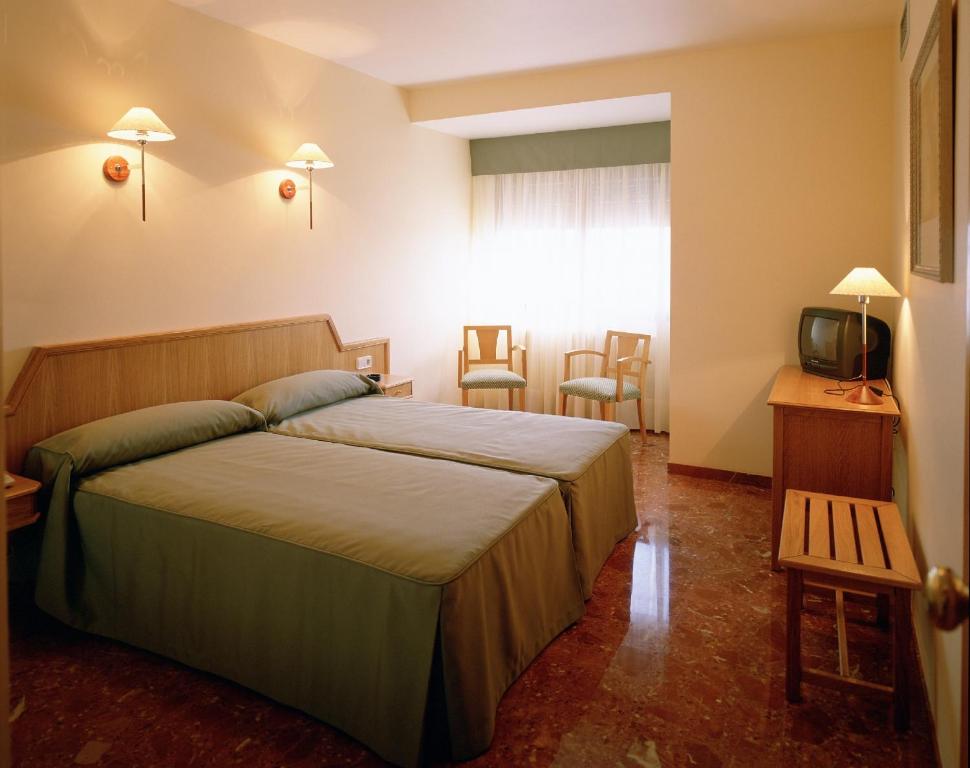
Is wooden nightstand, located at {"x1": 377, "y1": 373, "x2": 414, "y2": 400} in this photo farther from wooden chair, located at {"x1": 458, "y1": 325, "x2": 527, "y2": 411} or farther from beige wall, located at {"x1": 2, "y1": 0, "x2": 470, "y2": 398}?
wooden chair, located at {"x1": 458, "y1": 325, "x2": 527, "y2": 411}

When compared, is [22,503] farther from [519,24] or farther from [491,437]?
[519,24]

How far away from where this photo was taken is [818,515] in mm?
2570

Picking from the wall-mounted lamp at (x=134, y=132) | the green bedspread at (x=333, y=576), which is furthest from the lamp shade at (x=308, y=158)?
the green bedspread at (x=333, y=576)

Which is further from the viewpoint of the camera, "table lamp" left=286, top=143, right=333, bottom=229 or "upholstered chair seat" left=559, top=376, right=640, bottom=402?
"upholstered chair seat" left=559, top=376, right=640, bottom=402

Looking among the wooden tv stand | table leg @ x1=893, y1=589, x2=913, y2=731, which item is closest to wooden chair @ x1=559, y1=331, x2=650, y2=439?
the wooden tv stand

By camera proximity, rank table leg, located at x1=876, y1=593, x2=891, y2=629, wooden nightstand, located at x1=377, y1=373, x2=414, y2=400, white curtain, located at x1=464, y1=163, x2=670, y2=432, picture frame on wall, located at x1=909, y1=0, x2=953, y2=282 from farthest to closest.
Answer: white curtain, located at x1=464, y1=163, x2=670, y2=432, wooden nightstand, located at x1=377, y1=373, x2=414, y2=400, table leg, located at x1=876, y1=593, x2=891, y2=629, picture frame on wall, located at x1=909, y1=0, x2=953, y2=282

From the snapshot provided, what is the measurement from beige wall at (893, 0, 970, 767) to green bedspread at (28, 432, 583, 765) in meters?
1.15

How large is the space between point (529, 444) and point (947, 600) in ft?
7.65

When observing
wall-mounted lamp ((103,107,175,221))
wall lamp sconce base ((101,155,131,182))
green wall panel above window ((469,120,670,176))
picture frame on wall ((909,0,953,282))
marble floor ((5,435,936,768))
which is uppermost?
green wall panel above window ((469,120,670,176))

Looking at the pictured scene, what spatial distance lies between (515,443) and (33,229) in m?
2.14

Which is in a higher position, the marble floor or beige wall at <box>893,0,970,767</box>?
beige wall at <box>893,0,970,767</box>

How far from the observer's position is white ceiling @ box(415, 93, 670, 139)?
4.75 metres

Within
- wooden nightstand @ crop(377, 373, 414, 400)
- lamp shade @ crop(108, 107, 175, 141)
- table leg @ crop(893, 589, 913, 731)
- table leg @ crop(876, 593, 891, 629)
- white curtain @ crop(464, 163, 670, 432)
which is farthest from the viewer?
white curtain @ crop(464, 163, 670, 432)

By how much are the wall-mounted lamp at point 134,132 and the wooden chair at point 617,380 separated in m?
3.05
